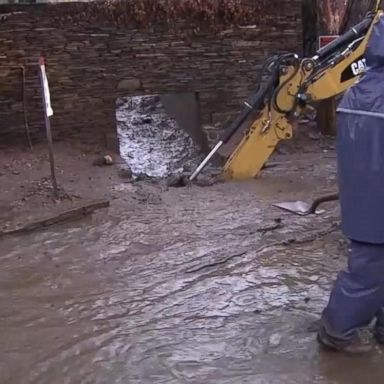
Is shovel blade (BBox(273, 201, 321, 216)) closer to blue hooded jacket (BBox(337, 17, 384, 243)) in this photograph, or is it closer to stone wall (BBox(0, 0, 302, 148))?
blue hooded jacket (BBox(337, 17, 384, 243))

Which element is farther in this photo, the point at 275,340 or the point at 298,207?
the point at 298,207

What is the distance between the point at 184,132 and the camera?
37.3ft

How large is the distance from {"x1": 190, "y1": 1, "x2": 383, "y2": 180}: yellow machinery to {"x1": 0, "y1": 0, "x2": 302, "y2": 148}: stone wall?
1994 millimetres

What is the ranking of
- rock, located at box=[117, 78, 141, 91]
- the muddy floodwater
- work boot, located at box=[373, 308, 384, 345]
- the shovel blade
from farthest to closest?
rock, located at box=[117, 78, 141, 91] < the shovel blade < work boot, located at box=[373, 308, 384, 345] < the muddy floodwater

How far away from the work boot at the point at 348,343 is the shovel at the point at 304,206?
8.44 ft

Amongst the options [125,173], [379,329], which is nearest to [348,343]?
[379,329]

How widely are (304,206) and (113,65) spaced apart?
3808 mm

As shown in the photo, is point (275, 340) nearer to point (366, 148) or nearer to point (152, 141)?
point (366, 148)

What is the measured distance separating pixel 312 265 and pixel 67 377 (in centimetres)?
211

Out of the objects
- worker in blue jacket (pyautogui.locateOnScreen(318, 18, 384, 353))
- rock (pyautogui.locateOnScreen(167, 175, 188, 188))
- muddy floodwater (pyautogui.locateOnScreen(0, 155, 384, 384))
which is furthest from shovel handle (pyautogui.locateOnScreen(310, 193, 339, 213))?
worker in blue jacket (pyautogui.locateOnScreen(318, 18, 384, 353))

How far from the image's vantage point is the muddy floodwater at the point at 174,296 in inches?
143

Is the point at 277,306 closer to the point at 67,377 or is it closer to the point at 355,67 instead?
the point at 67,377

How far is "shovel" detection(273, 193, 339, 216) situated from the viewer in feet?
20.5

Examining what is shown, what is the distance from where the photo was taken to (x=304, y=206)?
6621mm
